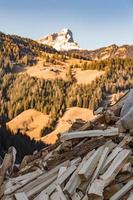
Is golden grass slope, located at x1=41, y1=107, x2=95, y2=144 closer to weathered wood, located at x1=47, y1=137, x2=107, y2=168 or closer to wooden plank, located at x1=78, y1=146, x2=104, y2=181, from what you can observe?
weathered wood, located at x1=47, y1=137, x2=107, y2=168

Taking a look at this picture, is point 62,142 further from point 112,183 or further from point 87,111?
point 87,111

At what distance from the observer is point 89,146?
1119 cm

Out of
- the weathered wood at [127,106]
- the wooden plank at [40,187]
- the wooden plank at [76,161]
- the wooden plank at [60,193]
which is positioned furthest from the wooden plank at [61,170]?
the weathered wood at [127,106]

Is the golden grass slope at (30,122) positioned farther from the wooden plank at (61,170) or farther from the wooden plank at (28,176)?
the wooden plank at (61,170)

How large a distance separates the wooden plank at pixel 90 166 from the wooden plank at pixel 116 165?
29 cm

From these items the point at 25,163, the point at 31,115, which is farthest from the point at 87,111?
the point at 25,163

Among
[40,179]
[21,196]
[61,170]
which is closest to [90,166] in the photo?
[61,170]

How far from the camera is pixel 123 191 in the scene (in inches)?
377

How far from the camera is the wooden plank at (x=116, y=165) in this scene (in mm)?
9812

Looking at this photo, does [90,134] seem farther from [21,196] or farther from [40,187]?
[21,196]

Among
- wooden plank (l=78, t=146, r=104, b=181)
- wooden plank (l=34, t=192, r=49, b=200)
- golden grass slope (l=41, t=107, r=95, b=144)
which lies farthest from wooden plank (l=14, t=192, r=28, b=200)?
golden grass slope (l=41, t=107, r=95, b=144)

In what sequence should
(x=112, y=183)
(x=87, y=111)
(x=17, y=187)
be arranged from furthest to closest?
(x=87, y=111) < (x=17, y=187) < (x=112, y=183)

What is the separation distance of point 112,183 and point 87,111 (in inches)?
6399

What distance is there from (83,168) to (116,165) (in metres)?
0.64
